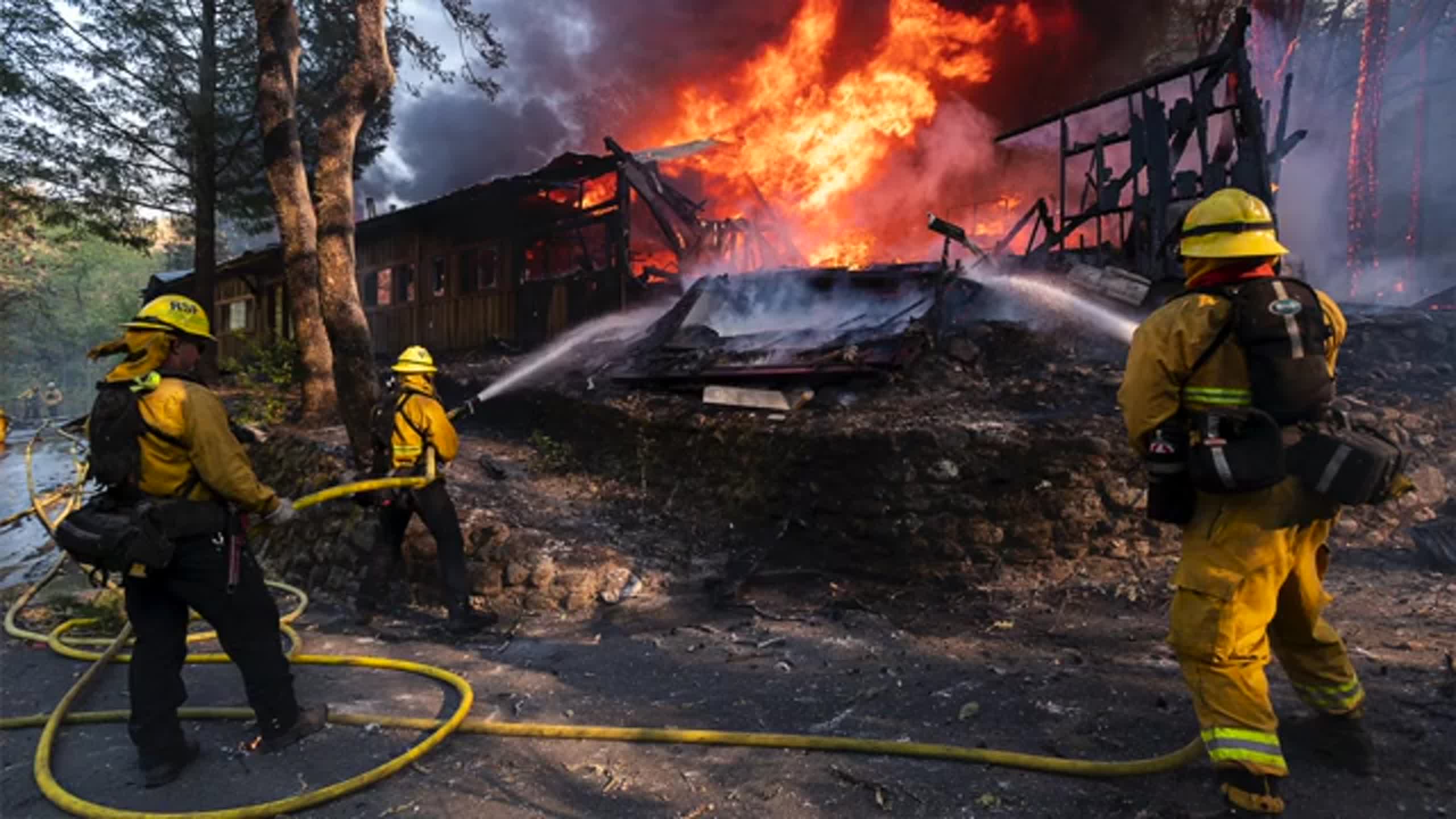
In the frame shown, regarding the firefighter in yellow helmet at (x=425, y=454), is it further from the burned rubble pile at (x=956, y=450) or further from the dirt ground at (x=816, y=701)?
the burned rubble pile at (x=956, y=450)

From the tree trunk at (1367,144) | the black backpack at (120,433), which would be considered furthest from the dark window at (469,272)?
the tree trunk at (1367,144)

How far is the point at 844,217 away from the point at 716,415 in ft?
40.2

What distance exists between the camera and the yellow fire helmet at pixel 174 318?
11.1 ft

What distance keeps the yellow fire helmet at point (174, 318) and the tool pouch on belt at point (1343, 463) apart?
4.39 meters

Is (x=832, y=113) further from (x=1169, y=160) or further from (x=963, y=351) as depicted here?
(x=963, y=351)

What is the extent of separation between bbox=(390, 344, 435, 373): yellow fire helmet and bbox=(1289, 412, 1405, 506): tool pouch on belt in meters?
5.11

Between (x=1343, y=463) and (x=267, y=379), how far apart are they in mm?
15406

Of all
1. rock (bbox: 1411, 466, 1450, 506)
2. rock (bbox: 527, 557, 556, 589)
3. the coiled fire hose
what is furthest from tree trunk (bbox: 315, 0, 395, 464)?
rock (bbox: 1411, 466, 1450, 506)

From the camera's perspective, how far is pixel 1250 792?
2.50 meters

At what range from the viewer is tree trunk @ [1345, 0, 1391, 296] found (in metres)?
23.1

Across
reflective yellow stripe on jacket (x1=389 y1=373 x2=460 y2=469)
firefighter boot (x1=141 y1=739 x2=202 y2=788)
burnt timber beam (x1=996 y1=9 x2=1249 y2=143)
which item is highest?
burnt timber beam (x1=996 y1=9 x2=1249 y2=143)

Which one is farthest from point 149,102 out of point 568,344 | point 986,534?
point 986,534

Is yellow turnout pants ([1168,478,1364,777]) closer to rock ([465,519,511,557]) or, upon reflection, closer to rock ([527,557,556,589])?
rock ([527,557,556,589])

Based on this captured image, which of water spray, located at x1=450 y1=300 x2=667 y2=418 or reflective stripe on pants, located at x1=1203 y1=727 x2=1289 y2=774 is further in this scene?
water spray, located at x1=450 y1=300 x2=667 y2=418
